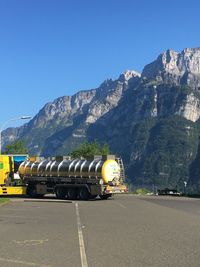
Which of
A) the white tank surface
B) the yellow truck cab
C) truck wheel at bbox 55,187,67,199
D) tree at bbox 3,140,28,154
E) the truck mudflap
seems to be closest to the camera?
the truck mudflap

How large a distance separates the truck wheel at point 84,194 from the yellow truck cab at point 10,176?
22.4ft

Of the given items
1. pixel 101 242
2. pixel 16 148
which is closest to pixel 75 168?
pixel 101 242

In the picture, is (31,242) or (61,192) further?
(61,192)

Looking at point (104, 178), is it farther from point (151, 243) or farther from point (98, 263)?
point (98, 263)

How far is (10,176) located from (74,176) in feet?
23.7

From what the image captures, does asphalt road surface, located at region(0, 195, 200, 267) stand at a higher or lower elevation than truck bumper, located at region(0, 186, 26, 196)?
lower

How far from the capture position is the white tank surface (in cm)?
4397

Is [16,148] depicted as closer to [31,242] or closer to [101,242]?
[31,242]

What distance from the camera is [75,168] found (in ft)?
149

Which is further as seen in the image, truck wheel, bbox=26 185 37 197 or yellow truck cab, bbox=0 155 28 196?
truck wheel, bbox=26 185 37 197

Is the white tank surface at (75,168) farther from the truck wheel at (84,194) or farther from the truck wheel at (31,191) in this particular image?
the truck wheel at (84,194)

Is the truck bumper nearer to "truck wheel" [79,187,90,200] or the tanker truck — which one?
the tanker truck

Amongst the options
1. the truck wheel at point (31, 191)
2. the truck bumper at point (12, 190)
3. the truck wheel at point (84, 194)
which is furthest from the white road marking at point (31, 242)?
the truck wheel at point (31, 191)

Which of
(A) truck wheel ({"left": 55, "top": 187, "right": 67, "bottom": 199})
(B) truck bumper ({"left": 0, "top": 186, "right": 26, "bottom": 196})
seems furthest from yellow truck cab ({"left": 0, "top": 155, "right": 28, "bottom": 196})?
(A) truck wheel ({"left": 55, "top": 187, "right": 67, "bottom": 199})
